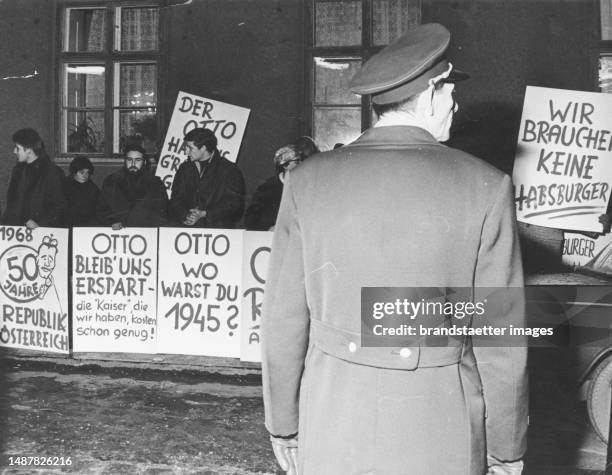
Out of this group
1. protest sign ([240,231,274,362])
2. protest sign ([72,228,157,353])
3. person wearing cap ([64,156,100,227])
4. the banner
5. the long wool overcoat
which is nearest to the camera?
the long wool overcoat

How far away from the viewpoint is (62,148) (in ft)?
31.1

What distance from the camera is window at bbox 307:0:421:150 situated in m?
8.69

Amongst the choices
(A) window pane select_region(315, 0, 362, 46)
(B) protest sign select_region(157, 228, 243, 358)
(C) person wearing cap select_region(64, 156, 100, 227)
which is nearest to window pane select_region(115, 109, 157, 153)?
(C) person wearing cap select_region(64, 156, 100, 227)

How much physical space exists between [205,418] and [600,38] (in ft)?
20.3

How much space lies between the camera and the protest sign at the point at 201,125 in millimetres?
8594

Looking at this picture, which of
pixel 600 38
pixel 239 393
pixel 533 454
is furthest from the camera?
pixel 600 38

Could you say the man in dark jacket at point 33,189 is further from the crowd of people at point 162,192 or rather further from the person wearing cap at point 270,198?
the person wearing cap at point 270,198

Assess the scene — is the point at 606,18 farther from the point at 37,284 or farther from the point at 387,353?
the point at 387,353

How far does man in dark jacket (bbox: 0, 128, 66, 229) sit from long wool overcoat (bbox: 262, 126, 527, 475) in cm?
550

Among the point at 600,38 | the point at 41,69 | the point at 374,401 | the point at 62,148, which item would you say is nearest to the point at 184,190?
the point at 62,148

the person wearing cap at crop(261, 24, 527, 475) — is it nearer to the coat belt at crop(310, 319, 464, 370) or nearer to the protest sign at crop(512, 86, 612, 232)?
the coat belt at crop(310, 319, 464, 370)

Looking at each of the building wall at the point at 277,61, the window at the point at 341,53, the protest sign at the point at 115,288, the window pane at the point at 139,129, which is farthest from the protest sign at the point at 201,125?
the protest sign at the point at 115,288

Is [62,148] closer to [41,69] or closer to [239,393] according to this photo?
[41,69]

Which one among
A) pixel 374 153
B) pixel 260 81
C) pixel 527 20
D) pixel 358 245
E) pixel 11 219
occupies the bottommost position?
pixel 11 219
